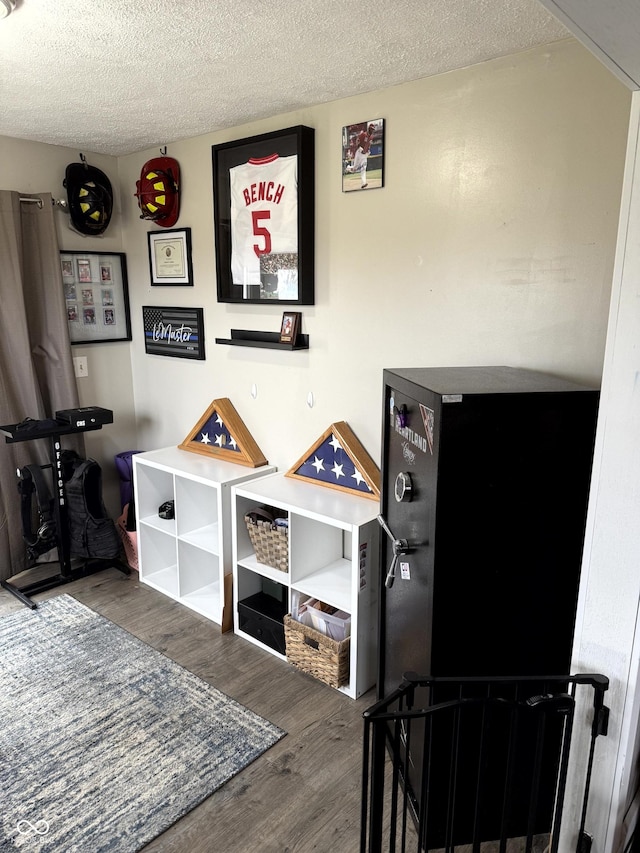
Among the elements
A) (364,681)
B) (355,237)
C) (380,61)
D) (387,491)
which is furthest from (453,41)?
(364,681)

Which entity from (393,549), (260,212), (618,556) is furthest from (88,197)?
(618,556)

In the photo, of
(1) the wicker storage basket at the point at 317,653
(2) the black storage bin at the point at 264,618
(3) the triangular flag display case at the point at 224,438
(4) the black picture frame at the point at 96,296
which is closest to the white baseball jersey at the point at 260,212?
(3) the triangular flag display case at the point at 224,438

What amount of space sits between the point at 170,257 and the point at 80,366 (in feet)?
2.94

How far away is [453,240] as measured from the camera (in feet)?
7.65

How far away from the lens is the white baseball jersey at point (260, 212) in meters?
2.79

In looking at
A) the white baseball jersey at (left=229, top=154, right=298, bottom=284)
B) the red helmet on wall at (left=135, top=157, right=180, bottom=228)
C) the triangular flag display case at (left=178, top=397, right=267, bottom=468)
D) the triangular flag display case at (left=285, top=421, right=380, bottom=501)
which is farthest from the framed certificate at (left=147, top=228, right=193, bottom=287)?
the triangular flag display case at (left=285, top=421, right=380, bottom=501)

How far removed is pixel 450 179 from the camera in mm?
2303

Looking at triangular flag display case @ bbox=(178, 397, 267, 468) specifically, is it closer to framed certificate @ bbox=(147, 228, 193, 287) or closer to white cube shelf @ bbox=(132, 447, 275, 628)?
white cube shelf @ bbox=(132, 447, 275, 628)

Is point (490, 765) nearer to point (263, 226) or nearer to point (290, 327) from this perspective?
point (290, 327)

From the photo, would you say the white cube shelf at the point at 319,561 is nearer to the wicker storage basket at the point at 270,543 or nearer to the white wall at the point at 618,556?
the wicker storage basket at the point at 270,543

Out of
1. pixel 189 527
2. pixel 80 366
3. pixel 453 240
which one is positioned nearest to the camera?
pixel 453 240

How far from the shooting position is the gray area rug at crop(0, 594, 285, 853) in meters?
1.93

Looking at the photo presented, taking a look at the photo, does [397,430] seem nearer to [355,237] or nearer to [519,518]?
[519,518]

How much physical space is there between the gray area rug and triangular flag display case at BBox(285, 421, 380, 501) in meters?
1.03
